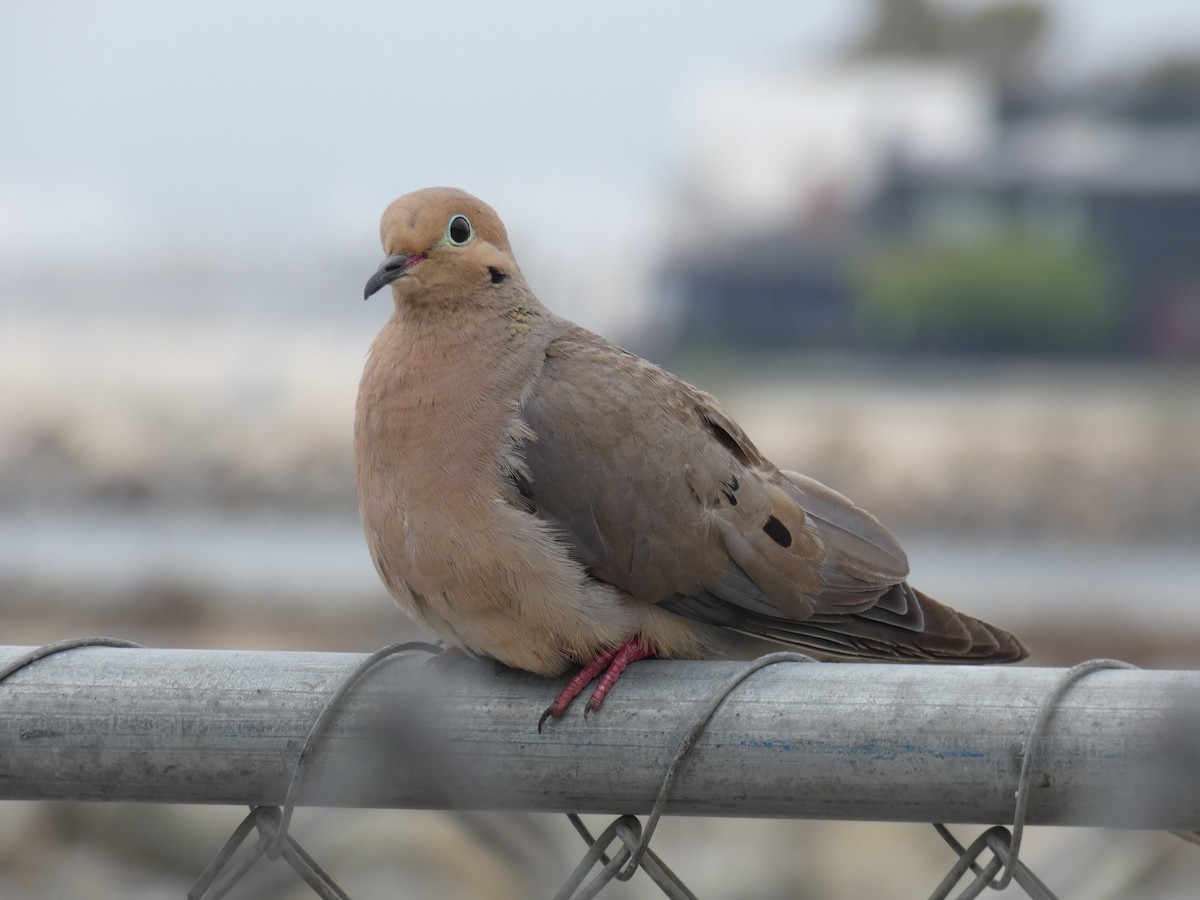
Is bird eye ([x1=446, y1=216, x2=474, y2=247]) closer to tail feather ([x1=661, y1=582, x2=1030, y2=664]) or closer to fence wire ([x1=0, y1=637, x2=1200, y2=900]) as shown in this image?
tail feather ([x1=661, y1=582, x2=1030, y2=664])

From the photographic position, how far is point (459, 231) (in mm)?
3234

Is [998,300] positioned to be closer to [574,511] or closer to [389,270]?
[389,270]

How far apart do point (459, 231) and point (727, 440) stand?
69 centimetres

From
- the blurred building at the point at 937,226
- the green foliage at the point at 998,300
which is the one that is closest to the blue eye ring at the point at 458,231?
the blurred building at the point at 937,226

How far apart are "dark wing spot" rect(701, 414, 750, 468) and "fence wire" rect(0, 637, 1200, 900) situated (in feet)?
4.11

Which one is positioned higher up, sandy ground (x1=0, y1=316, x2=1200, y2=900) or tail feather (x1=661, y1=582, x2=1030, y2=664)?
tail feather (x1=661, y1=582, x2=1030, y2=664)

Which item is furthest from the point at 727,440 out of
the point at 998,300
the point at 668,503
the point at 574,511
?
the point at 998,300

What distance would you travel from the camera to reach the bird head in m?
3.17

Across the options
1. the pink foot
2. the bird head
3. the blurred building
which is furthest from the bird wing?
the blurred building

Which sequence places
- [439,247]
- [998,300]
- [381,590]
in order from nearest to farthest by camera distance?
[439,247] < [381,590] < [998,300]

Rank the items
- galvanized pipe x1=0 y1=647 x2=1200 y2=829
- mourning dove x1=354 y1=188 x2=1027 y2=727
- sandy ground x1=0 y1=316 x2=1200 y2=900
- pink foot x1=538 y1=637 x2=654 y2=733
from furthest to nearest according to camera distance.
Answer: sandy ground x1=0 y1=316 x2=1200 y2=900 → mourning dove x1=354 y1=188 x2=1027 y2=727 → pink foot x1=538 y1=637 x2=654 y2=733 → galvanized pipe x1=0 y1=647 x2=1200 y2=829

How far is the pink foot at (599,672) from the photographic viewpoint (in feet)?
6.34

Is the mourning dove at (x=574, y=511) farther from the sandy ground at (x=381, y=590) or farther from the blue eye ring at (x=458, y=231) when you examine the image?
the sandy ground at (x=381, y=590)

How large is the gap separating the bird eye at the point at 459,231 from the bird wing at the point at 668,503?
0.30m
